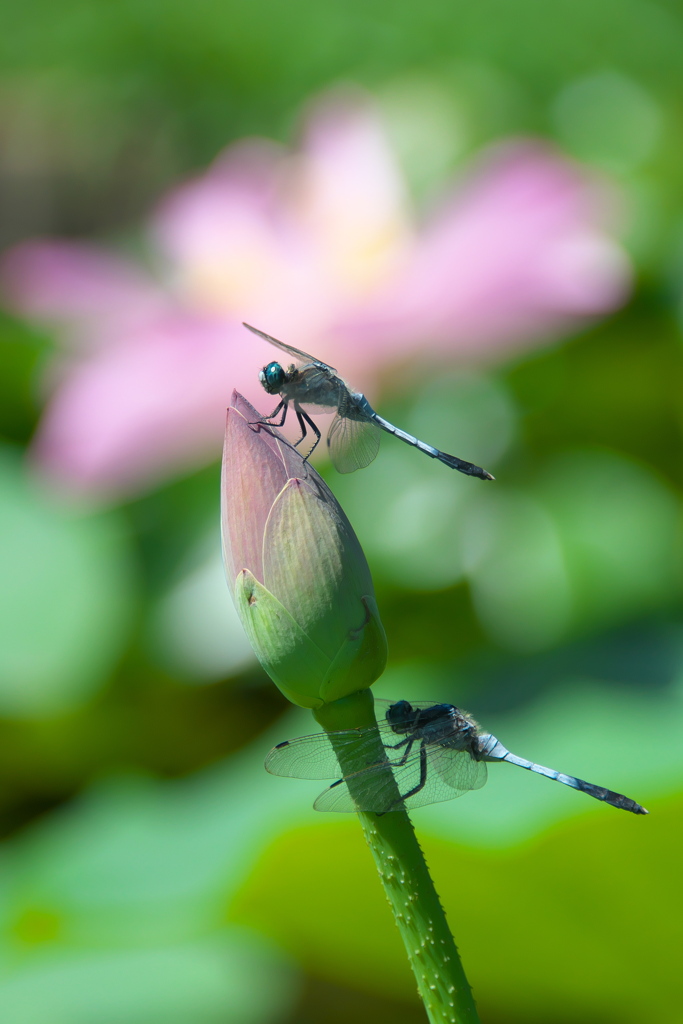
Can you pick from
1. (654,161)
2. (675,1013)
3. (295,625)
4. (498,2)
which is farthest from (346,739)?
(498,2)

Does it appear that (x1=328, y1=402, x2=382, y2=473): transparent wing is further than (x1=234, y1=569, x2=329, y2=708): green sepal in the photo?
Yes

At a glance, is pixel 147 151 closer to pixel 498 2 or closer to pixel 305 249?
pixel 498 2

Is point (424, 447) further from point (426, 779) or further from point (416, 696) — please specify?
point (416, 696)

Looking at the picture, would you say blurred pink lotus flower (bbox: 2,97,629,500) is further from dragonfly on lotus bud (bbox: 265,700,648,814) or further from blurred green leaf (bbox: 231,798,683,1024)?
dragonfly on lotus bud (bbox: 265,700,648,814)

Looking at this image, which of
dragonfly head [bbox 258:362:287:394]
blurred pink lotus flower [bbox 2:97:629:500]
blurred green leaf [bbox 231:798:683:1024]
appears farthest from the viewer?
blurred pink lotus flower [bbox 2:97:629:500]

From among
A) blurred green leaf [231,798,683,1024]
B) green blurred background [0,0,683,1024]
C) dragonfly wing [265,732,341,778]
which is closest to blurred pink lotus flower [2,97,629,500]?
green blurred background [0,0,683,1024]

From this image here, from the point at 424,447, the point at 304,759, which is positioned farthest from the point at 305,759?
the point at 424,447
